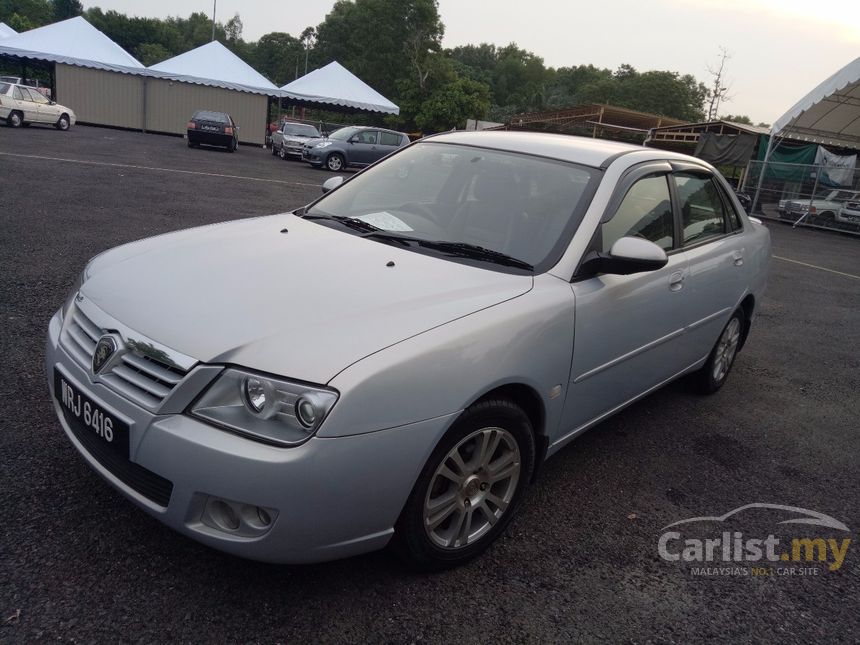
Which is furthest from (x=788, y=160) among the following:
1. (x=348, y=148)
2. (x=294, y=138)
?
(x=294, y=138)

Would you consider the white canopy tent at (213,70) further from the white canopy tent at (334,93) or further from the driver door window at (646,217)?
the driver door window at (646,217)

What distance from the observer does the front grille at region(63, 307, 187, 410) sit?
2021mm

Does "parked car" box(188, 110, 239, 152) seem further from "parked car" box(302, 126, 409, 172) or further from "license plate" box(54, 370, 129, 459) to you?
"license plate" box(54, 370, 129, 459)

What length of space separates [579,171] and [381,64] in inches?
2755

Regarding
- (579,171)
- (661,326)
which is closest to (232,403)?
(579,171)

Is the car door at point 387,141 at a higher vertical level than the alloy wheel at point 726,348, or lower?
higher

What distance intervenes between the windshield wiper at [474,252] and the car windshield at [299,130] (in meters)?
23.9

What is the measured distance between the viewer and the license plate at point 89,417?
2.07 metres

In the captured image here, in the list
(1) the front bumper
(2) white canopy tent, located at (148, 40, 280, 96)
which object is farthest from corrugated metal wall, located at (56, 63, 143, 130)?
(1) the front bumper

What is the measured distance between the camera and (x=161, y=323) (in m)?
2.16

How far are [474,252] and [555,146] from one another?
94cm

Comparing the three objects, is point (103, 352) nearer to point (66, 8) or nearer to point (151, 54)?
point (151, 54)

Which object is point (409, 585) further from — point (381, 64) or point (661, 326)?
point (381, 64)

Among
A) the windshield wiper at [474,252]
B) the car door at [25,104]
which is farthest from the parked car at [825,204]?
the car door at [25,104]
